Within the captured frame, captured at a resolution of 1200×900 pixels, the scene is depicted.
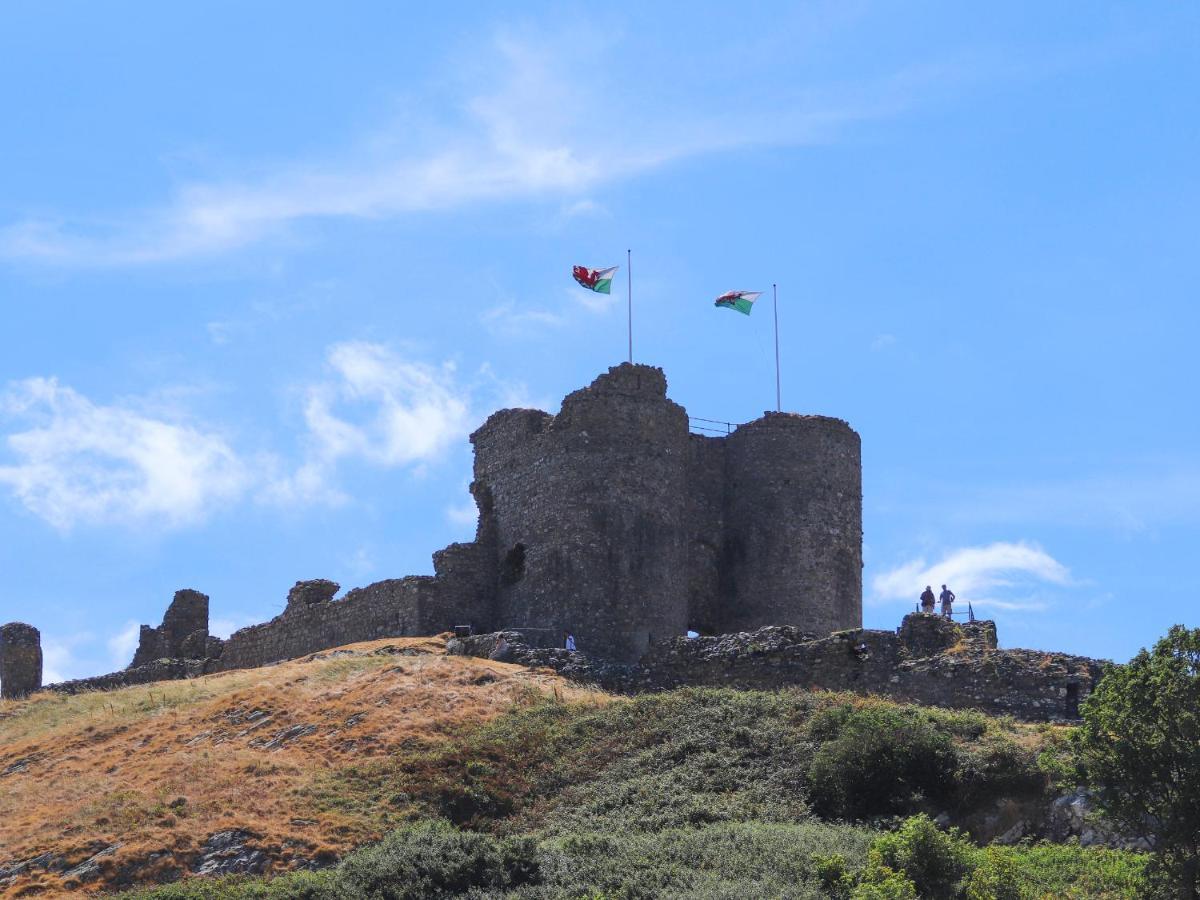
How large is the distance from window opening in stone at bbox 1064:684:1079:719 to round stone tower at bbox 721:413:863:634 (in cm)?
1265

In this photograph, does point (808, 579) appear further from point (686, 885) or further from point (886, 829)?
point (686, 885)

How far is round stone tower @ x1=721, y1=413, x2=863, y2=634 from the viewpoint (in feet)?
137

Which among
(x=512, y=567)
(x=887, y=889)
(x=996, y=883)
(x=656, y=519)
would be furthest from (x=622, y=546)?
(x=887, y=889)

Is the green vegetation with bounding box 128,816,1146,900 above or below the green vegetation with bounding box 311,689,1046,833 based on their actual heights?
below

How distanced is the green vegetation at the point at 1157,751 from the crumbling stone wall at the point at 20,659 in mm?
32652

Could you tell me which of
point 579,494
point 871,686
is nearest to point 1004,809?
point 871,686

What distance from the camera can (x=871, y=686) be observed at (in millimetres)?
30750

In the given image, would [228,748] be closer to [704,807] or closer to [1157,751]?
[704,807]

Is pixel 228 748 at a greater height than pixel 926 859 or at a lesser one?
greater

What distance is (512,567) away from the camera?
137ft

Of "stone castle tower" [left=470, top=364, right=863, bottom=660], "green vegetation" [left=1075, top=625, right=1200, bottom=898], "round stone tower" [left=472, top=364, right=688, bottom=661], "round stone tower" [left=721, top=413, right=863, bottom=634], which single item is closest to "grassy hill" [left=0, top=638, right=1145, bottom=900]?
"green vegetation" [left=1075, top=625, right=1200, bottom=898]

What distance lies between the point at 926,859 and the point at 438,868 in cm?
615

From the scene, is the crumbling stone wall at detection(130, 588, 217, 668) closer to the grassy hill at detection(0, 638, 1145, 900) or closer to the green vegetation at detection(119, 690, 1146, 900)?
the grassy hill at detection(0, 638, 1145, 900)

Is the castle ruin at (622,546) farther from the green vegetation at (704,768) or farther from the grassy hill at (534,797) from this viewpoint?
the green vegetation at (704,768)
